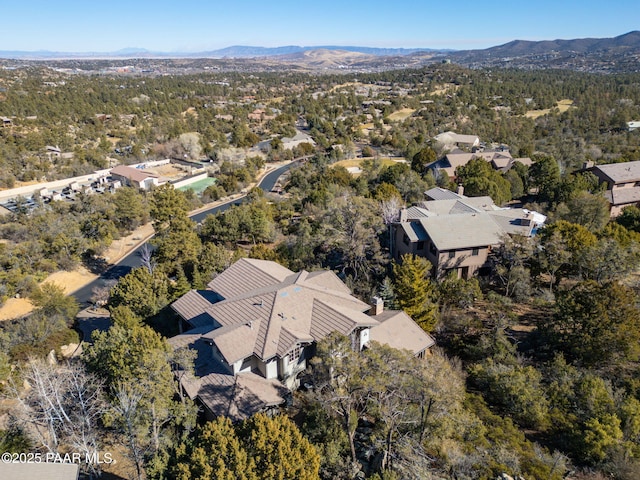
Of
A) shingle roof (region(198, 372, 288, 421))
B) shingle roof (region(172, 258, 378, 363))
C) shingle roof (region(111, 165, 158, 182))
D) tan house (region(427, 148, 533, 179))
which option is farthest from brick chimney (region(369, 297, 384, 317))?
shingle roof (region(111, 165, 158, 182))

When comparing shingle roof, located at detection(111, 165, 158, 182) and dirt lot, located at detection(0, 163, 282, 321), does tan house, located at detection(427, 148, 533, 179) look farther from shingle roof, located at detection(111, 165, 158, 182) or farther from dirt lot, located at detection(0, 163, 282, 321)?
shingle roof, located at detection(111, 165, 158, 182)

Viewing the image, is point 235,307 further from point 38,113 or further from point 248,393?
point 38,113

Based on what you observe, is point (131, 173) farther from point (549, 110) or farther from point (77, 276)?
point (549, 110)

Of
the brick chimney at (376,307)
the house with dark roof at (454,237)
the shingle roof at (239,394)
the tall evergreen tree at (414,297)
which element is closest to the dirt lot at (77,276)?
the shingle roof at (239,394)

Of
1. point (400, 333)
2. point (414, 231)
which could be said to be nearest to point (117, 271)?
point (414, 231)

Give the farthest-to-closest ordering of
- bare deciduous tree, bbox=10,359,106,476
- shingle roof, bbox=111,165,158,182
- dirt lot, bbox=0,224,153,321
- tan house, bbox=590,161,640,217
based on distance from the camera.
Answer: shingle roof, bbox=111,165,158,182, tan house, bbox=590,161,640,217, dirt lot, bbox=0,224,153,321, bare deciduous tree, bbox=10,359,106,476
